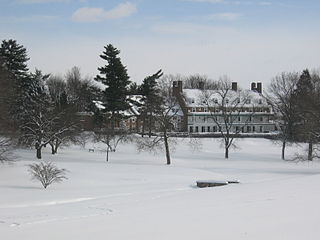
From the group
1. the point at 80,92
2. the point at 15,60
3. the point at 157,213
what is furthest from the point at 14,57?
the point at 157,213

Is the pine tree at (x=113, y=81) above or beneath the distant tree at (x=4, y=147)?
above

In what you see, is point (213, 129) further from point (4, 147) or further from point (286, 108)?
point (4, 147)

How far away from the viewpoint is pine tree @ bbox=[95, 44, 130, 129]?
55469 millimetres

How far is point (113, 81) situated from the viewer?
182 ft

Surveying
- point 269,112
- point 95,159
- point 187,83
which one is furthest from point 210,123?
point 95,159

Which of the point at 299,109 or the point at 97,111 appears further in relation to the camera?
the point at 97,111

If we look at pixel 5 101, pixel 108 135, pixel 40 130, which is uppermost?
pixel 5 101

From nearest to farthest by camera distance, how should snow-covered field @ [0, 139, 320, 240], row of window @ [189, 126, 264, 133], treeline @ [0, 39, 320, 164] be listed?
snow-covered field @ [0, 139, 320, 240] < treeline @ [0, 39, 320, 164] < row of window @ [189, 126, 264, 133]

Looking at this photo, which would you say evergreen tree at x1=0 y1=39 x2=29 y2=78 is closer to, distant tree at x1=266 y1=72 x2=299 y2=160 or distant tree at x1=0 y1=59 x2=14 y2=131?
distant tree at x1=0 y1=59 x2=14 y2=131

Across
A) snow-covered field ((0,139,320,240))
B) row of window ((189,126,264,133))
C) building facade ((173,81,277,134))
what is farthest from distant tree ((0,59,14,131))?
row of window ((189,126,264,133))

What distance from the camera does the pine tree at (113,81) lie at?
55.5 meters

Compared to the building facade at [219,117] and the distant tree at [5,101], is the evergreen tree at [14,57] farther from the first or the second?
the building facade at [219,117]

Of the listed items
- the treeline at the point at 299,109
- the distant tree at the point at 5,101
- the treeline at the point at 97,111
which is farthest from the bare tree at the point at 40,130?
the treeline at the point at 299,109

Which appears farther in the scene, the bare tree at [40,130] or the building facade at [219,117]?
the building facade at [219,117]
